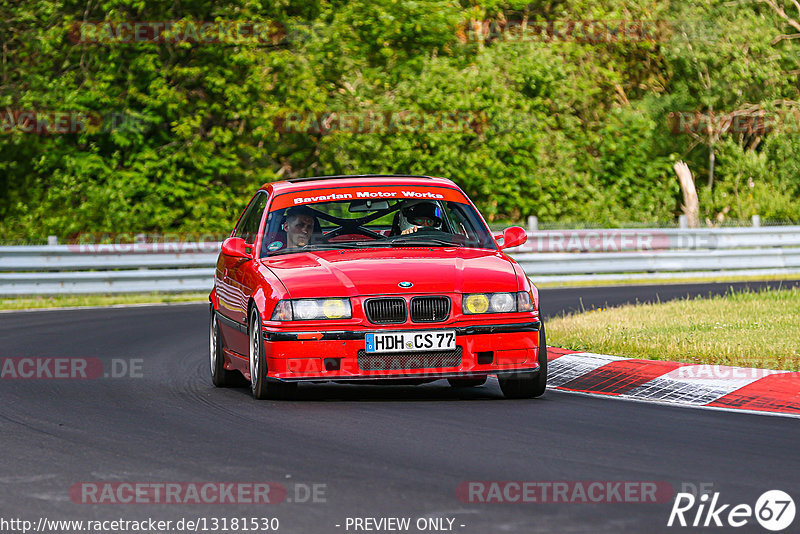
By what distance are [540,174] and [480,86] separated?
2.46 m

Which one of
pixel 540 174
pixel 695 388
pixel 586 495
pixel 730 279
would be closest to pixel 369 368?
pixel 695 388

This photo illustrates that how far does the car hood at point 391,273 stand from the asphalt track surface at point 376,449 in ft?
2.62

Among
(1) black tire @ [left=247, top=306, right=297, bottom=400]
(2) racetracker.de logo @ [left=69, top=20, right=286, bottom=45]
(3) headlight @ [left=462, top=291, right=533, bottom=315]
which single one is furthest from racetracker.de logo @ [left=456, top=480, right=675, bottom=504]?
(2) racetracker.de logo @ [left=69, top=20, right=286, bottom=45]

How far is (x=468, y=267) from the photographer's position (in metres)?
9.23

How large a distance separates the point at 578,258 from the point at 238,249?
16.5m

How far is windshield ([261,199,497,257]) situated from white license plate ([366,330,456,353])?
1.30 metres

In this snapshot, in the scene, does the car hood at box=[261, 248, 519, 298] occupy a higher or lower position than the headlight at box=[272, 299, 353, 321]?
higher

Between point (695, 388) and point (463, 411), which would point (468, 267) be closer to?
point (463, 411)

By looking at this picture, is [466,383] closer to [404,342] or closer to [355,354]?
[404,342]

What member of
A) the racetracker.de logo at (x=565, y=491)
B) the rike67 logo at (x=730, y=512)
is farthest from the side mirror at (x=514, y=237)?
the rike67 logo at (x=730, y=512)

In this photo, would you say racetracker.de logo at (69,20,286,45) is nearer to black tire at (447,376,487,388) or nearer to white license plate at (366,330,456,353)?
black tire at (447,376,487,388)

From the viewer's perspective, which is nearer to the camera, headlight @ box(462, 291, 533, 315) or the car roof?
headlight @ box(462, 291, 533, 315)

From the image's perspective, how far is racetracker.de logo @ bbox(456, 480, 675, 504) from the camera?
231 inches

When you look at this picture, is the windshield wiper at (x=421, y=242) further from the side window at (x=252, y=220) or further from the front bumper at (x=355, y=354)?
the front bumper at (x=355, y=354)
